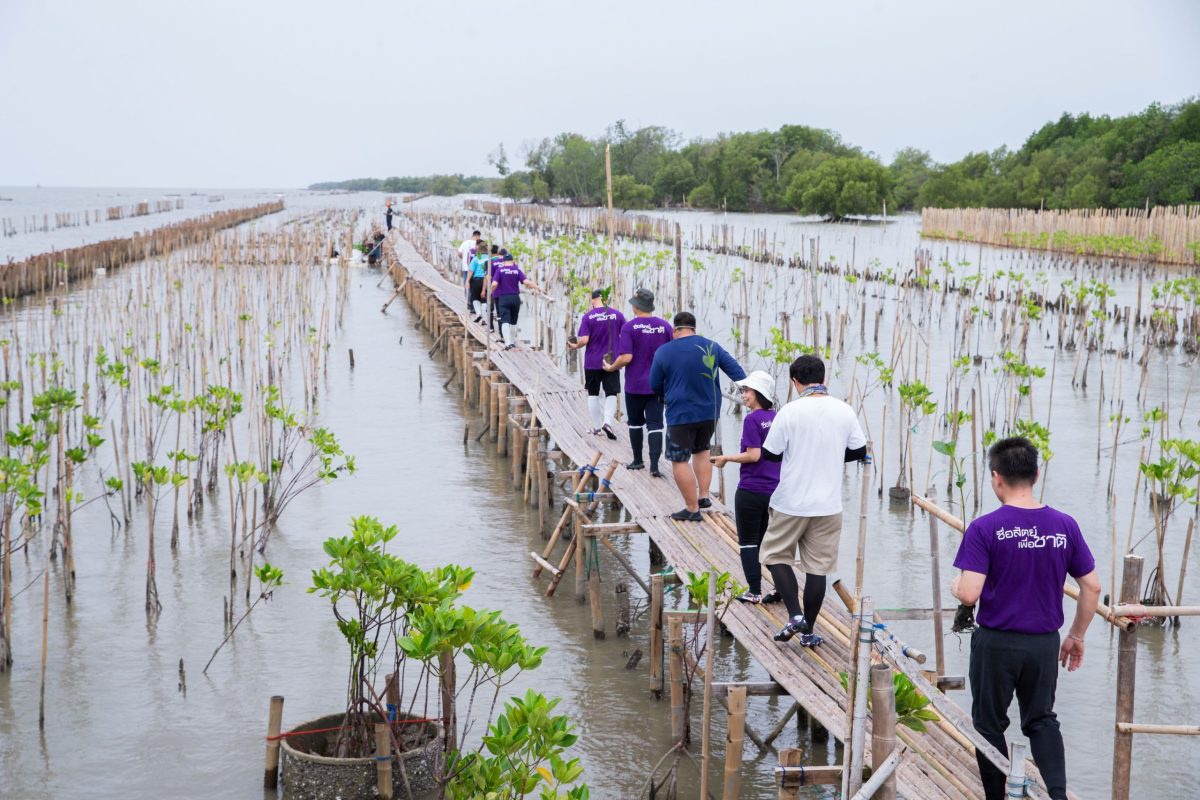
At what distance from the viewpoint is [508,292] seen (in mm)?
13758

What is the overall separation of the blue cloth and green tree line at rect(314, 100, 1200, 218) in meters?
33.2

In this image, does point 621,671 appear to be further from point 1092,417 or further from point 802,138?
point 802,138

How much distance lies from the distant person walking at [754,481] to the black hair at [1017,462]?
1.79 m

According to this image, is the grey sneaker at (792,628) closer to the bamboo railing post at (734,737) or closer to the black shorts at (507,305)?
the bamboo railing post at (734,737)

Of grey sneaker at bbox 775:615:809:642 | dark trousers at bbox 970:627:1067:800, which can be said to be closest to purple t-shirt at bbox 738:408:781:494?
grey sneaker at bbox 775:615:809:642

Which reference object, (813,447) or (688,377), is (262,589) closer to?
(688,377)

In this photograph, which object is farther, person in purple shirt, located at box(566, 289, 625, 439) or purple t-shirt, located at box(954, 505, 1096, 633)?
person in purple shirt, located at box(566, 289, 625, 439)

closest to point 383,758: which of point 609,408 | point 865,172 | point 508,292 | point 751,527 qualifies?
point 751,527

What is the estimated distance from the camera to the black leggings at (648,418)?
322 inches

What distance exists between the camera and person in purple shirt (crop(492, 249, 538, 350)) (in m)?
13.4

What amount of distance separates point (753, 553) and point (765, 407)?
768 mm

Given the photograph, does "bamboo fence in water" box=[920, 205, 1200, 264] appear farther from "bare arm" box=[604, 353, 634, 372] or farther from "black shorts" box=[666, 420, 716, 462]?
"black shorts" box=[666, 420, 716, 462]

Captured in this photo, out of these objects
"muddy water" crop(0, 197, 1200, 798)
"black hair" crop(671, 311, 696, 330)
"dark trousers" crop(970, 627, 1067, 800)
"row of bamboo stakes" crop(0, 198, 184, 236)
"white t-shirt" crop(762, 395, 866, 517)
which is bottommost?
"muddy water" crop(0, 197, 1200, 798)

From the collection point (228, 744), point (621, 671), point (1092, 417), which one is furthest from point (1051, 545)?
point (1092, 417)
